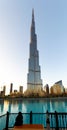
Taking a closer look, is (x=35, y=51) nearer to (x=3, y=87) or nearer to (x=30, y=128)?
(x=3, y=87)

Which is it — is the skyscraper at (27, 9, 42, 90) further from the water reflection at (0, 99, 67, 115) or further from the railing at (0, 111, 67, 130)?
the railing at (0, 111, 67, 130)

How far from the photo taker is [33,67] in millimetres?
185875

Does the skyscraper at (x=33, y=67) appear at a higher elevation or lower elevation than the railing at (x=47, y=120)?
higher

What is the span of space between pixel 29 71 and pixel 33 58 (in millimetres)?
17620

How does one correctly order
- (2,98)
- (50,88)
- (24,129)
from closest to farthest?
(24,129)
(2,98)
(50,88)

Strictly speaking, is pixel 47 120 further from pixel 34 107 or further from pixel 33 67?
pixel 33 67

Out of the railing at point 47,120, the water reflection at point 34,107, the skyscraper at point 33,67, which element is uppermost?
the skyscraper at point 33,67

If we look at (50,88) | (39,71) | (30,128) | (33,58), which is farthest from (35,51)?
(30,128)

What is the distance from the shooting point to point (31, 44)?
179 meters

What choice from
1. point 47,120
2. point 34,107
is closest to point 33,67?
point 34,107

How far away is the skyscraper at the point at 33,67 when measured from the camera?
178500mm

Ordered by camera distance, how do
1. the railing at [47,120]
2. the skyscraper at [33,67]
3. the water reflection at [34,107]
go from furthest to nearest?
1. the skyscraper at [33,67]
2. the water reflection at [34,107]
3. the railing at [47,120]

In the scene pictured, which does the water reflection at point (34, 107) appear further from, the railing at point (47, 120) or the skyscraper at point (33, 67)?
the skyscraper at point (33, 67)

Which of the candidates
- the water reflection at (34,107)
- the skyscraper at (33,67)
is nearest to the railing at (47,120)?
the water reflection at (34,107)
